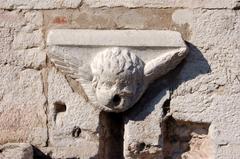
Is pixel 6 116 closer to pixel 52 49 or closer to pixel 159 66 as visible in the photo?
pixel 52 49

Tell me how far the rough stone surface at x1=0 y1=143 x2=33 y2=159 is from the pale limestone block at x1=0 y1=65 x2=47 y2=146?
0.08 m

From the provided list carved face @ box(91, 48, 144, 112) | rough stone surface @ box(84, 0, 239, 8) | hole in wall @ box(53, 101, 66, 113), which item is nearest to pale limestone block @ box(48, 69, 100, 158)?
hole in wall @ box(53, 101, 66, 113)

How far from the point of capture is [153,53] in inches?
176

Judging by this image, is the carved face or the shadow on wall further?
the shadow on wall

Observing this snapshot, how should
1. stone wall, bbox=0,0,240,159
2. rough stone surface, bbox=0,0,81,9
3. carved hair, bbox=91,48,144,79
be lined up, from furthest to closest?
rough stone surface, bbox=0,0,81,9
stone wall, bbox=0,0,240,159
carved hair, bbox=91,48,144,79

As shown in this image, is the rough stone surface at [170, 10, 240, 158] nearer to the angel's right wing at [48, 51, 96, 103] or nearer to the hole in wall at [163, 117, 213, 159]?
the hole in wall at [163, 117, 213, 159]

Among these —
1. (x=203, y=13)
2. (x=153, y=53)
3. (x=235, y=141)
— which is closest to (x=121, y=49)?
(x=153, y=53)

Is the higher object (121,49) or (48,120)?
(121,49)

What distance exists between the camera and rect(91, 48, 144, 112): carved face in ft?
14.5

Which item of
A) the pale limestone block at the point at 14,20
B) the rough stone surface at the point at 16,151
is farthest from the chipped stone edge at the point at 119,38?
the rough stone surface at the point at 16,151

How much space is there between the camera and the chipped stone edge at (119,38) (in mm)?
4465

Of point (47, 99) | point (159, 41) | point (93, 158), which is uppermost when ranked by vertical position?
point (159, 41)

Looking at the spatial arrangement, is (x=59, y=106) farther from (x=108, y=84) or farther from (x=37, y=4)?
(x=37, y=4)

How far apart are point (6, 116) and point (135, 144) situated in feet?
2.32
